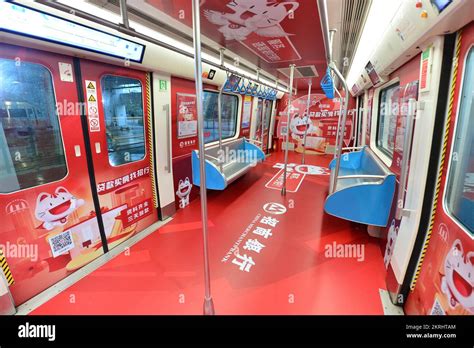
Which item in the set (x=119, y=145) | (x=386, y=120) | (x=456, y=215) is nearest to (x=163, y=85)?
(x=119, y=145)

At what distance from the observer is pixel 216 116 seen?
19.2 feet

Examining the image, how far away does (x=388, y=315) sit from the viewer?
193 cm

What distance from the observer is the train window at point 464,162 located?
1.47 m

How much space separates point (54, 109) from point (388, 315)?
358cm

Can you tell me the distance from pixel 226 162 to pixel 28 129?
367 cm

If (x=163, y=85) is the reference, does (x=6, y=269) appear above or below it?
below

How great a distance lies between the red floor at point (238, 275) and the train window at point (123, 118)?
1.22 m

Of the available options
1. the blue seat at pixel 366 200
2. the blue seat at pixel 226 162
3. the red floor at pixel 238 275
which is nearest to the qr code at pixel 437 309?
the red floor at pixel 238 275

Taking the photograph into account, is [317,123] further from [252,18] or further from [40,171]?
[40,171]

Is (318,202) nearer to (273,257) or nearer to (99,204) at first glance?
(273,257)

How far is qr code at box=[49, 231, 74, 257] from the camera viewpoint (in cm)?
234

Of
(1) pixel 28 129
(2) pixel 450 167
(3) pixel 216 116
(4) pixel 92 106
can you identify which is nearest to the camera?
(2) pixel 450 167

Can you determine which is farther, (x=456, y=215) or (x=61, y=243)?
(x=61, y=243)

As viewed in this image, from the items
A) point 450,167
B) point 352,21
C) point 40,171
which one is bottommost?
point 40,171
